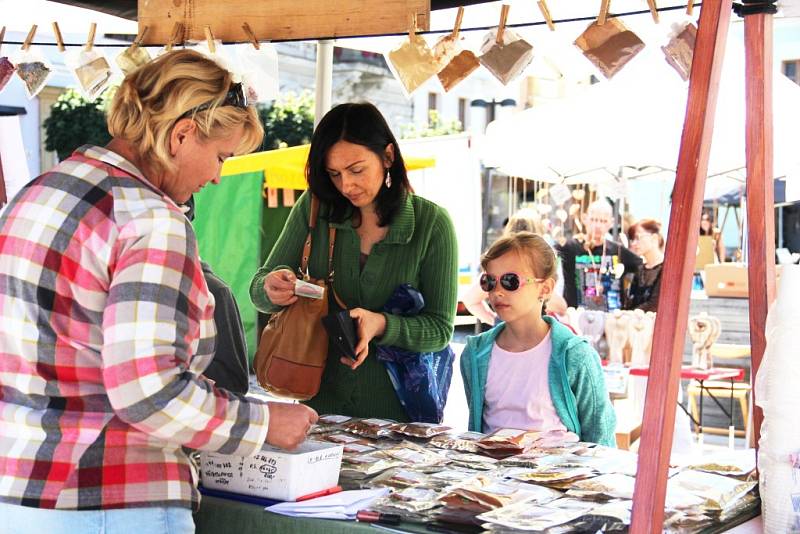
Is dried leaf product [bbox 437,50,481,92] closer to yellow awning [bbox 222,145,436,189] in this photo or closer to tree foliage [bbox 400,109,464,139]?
yellow awning [bbox 222,145,436,189]

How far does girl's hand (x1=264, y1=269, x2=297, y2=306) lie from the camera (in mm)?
2570

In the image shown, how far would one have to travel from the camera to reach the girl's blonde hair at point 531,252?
9.44ft

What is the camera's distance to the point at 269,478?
1.76 metres

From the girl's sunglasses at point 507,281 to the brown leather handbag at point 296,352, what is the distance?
515mm

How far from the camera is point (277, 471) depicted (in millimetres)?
1746

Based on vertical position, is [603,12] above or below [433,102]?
below

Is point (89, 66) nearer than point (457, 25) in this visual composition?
No

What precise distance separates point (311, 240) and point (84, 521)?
1405mm

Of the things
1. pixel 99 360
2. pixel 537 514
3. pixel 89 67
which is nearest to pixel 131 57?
pixel 89 67

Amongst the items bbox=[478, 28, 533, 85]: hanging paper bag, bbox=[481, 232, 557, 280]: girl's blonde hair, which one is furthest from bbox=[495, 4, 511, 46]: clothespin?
bbox=[481, 232, 557, 280]: girl's blonde hair

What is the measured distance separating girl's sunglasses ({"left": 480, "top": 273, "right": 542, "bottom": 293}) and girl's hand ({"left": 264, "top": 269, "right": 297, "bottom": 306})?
1.89 feet

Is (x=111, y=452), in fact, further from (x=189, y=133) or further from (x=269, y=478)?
(x=189, y=133)

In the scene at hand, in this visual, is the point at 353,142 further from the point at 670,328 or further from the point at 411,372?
the point at 670,328

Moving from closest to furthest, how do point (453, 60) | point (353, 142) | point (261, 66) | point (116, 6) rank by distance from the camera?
point (353, 142) < point (453, 60) < point (261, 66) < point (116, 6)
